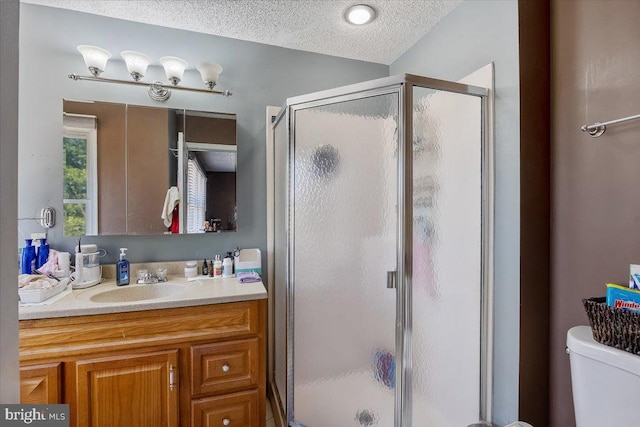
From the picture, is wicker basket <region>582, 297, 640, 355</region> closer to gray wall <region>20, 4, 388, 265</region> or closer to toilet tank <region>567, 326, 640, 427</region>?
toilet tank <region>567, 326, 640, 427</region>

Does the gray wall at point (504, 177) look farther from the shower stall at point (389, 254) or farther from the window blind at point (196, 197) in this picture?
the window blind at point (196, 197)

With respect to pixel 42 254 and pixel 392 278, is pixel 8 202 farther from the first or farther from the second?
pixel 42 254

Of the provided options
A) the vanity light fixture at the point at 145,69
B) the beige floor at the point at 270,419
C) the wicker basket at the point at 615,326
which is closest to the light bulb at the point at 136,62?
the vanity light fixture at the point at 145,69

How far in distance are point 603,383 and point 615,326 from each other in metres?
0.18

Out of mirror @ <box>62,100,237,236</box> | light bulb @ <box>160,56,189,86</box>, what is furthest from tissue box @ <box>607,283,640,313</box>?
light bulb @ <box>160,56,189,86</box>

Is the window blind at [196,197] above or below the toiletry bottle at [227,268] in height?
above

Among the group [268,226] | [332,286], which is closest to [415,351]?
[332,286]

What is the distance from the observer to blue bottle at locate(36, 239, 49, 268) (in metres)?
1.48

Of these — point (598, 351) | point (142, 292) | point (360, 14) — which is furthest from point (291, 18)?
point (598, 351)

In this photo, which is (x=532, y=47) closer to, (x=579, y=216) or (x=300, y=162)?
(x=579, y=216)

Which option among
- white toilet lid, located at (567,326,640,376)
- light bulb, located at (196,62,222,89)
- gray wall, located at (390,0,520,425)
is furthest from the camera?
light bulb, located at (196,62,222,89)

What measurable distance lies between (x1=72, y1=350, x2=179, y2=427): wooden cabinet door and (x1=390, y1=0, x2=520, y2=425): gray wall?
1.46 metres

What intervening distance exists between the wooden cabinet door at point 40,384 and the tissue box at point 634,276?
2.10 meters

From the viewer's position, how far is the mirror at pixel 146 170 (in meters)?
1.58
